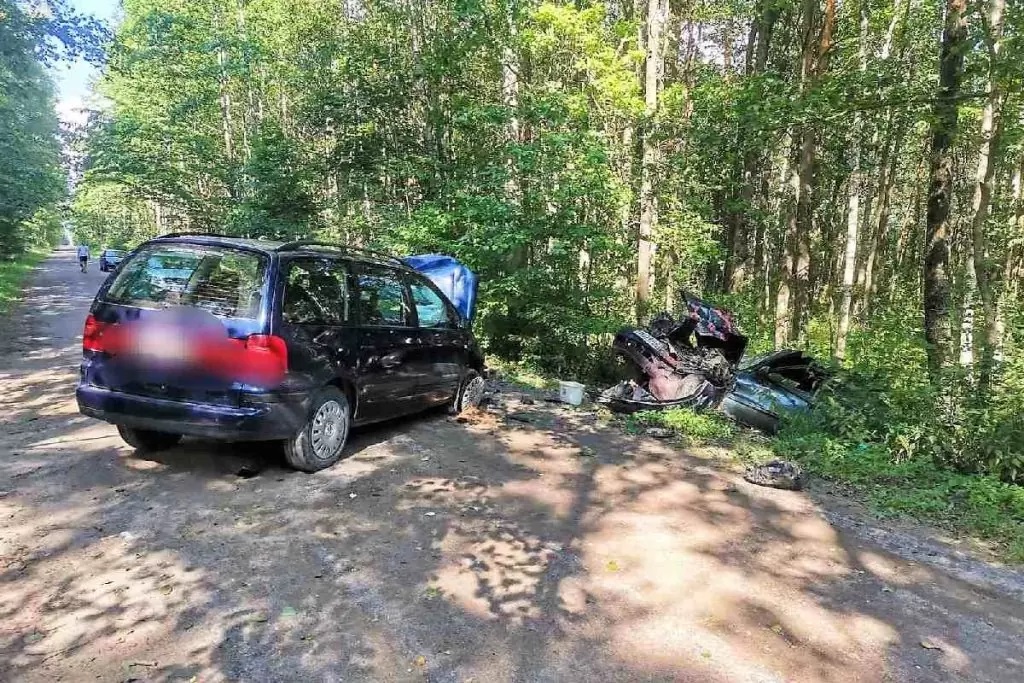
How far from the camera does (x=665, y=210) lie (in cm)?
1366

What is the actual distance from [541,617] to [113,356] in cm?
361

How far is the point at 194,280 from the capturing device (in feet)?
16.0

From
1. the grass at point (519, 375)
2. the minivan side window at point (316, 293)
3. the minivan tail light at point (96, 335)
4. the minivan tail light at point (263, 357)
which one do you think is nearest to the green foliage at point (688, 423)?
the grass at point (519, 375)

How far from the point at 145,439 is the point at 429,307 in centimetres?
Result: 287

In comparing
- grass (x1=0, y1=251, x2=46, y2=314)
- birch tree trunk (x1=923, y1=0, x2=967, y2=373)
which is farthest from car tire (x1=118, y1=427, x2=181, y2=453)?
grass (x1=0, y1=251, x2=46, y2=314)

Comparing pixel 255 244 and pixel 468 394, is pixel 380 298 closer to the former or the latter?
pixel 255 244

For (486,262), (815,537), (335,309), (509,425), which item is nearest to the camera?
(815,537)

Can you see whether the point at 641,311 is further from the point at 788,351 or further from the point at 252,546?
the point at 252,546

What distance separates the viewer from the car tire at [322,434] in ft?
16.8

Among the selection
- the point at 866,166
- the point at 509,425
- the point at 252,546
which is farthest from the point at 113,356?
the point at 866,166

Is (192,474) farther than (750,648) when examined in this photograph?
Yes

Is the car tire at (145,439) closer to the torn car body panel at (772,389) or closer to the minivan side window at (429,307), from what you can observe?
the minivan side window at (429,307)

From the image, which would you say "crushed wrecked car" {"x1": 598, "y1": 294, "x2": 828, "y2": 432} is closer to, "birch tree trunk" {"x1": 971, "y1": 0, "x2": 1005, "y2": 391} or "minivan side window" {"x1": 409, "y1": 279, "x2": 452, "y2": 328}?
"birch tree trunk" {"x1": 971, "y1": 0, "x2": 1005, "y2": 391}

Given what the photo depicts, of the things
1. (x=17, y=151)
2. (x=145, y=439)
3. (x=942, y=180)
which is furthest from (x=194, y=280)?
(x=17, y=151)
